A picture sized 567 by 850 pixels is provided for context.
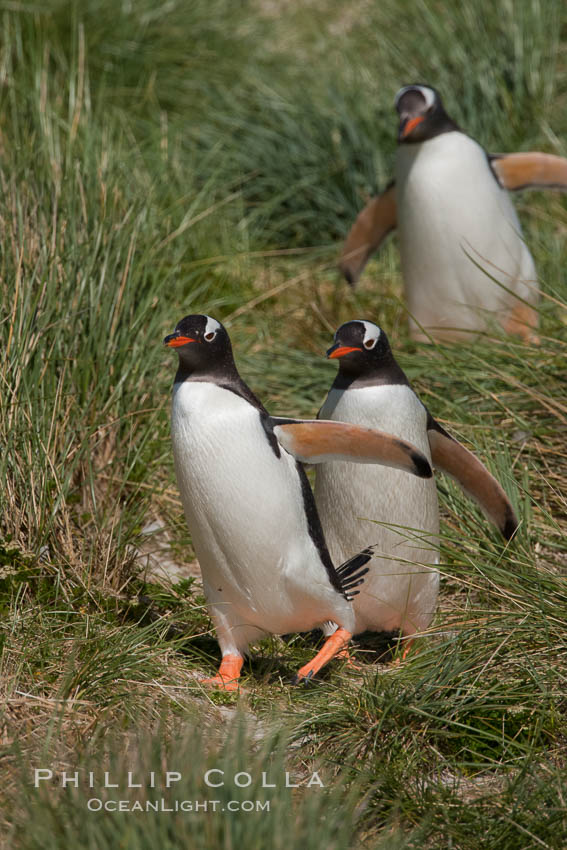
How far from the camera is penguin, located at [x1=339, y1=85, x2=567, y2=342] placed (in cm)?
498

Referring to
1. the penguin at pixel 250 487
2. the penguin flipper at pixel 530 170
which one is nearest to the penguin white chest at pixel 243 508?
the penguin at pixel 250 487

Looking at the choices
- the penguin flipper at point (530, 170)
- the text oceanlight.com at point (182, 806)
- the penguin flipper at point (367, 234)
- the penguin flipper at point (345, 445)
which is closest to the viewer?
the text oceanlight.com at point (182, 806)

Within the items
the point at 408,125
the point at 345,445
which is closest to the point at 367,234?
the point at 408,125

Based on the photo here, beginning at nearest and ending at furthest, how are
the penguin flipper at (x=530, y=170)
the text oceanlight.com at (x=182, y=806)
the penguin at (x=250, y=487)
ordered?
the text oceanlight.com at (x=182, y=806) → the penguin at (x=250, y=487) → the penguin flipper at (x=530, y=170)

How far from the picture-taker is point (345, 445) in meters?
2.97

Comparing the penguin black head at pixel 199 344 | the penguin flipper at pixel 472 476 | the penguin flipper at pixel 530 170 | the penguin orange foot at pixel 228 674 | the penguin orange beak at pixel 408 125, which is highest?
the penguin orange beak at pixel 408 125

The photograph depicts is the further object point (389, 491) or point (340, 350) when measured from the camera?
point (389, 491)

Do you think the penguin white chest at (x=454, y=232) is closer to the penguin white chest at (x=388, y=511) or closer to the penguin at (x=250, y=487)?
the penguin white chest at (x=388, y=511)

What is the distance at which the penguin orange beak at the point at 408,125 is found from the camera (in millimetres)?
4906

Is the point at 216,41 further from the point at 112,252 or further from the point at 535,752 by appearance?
the point at 535,752

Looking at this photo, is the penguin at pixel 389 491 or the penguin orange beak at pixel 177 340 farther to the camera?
the penguin at pixel 389 491

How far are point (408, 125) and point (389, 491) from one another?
2.24m

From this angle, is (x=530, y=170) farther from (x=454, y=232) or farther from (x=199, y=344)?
(x=199, y=344)

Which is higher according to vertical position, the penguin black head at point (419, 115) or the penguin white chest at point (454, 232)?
the penguin black head at point (419, 115)
